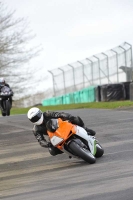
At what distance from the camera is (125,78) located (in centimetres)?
3441

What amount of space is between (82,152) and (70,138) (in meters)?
0.48

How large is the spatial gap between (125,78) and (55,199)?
26490 mm

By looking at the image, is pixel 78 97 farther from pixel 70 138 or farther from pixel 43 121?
pixel 70 138

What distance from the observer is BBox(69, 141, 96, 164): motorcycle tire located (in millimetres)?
11141

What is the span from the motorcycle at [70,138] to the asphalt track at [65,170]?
25cm

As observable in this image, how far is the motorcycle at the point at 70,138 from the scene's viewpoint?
11.4 meters

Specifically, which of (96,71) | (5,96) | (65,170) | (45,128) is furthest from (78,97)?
(65,170)

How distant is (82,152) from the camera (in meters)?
11.2

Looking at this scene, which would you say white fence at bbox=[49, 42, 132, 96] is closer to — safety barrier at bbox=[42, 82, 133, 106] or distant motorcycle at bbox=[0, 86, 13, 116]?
safety barrier at bbox=[42, 82, 133, 106]

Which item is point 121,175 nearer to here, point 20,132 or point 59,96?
point 20,132

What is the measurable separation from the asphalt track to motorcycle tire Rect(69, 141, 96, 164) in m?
0.11

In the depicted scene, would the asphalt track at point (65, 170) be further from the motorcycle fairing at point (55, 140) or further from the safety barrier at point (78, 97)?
the safety barrier at point (78, 97)

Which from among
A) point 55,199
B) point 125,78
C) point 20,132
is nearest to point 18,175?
point 55,199

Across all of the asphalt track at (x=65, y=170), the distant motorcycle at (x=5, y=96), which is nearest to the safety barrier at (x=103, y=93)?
the distant motorcycle at (x=5, y=96)
